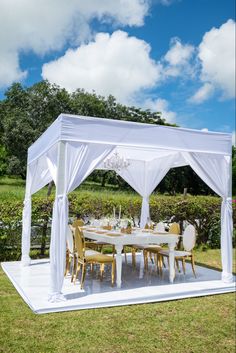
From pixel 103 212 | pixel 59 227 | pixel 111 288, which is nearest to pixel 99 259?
pixel 111 288

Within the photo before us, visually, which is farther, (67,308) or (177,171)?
(177,171)

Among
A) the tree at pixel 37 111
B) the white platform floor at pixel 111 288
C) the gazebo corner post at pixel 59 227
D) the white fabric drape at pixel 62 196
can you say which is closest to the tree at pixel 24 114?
the tree at pixel 37 111

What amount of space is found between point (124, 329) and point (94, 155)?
257cm

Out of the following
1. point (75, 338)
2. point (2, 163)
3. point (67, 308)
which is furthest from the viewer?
point (2, 163)

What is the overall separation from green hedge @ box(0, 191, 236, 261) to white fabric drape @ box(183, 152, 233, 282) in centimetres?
359

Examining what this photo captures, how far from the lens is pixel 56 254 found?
5.27 metres

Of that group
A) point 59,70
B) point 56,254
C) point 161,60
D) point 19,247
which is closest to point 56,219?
point 56,254

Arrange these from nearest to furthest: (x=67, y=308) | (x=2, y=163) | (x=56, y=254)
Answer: (x=67, y=308), (x=56, y=254), (x=2, y=163)

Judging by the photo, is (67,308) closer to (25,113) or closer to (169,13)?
(169,13)

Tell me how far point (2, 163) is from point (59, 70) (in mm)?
8253

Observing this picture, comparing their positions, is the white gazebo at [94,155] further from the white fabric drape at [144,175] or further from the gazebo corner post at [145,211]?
the gazebo corner post at [145,211]

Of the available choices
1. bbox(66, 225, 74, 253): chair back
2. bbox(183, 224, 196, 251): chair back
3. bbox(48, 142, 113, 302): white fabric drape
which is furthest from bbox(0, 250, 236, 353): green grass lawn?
bbox(183, 224, 196, 251): chair back

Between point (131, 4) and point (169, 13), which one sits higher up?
point (169, 13)

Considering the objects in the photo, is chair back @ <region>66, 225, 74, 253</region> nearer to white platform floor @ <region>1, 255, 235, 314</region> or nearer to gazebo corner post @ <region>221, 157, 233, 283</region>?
white platform floor @ <region>1, 255, 235, 314</region>
